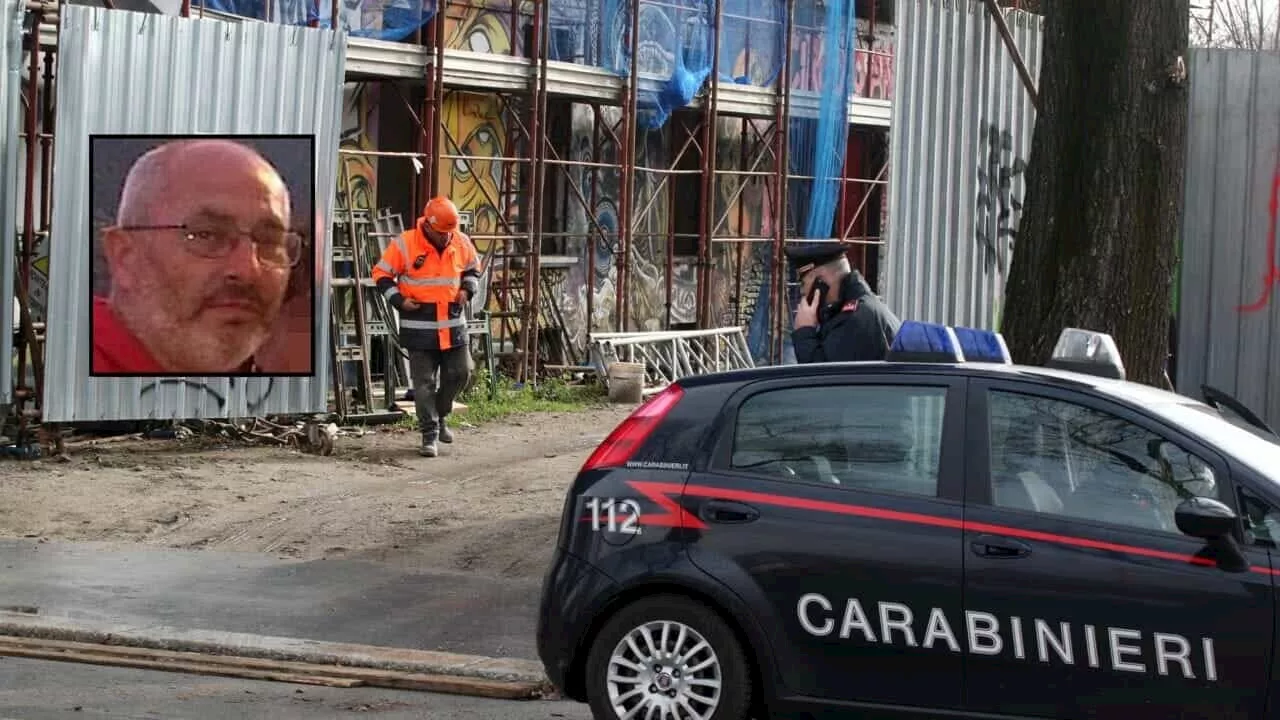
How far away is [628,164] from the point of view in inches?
829

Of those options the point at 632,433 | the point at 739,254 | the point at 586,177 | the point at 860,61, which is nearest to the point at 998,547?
the point at 632,433

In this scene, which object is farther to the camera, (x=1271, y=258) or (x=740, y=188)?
(x=740, y=188)

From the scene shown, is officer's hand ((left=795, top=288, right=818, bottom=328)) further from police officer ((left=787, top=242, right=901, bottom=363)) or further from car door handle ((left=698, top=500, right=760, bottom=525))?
car door handle ((left=698, top=500, right=760, bottom=525))

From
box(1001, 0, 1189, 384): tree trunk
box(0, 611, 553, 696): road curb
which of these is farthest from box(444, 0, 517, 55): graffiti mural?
box(0, 611, 553, 696): road curb

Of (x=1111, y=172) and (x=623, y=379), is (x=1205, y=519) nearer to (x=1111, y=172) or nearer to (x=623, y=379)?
(x=1111, y=172)

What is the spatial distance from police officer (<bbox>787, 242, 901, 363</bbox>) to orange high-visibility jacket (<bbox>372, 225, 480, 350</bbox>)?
544 cm

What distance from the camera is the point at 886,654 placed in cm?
644

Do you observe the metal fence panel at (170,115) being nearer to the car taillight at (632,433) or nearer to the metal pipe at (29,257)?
the metal pipe at (29,257)

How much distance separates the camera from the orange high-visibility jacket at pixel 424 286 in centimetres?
1470

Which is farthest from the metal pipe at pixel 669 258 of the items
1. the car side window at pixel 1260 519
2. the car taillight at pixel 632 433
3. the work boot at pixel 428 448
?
the car side window at pixel 1260 519

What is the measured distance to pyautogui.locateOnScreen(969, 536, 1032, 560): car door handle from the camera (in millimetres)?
6344

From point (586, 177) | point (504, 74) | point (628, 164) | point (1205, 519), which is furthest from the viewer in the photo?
point (586, 177)

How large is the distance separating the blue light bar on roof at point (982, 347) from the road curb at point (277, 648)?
224 centimetres

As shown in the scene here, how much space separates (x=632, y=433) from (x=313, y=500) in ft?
19.6
